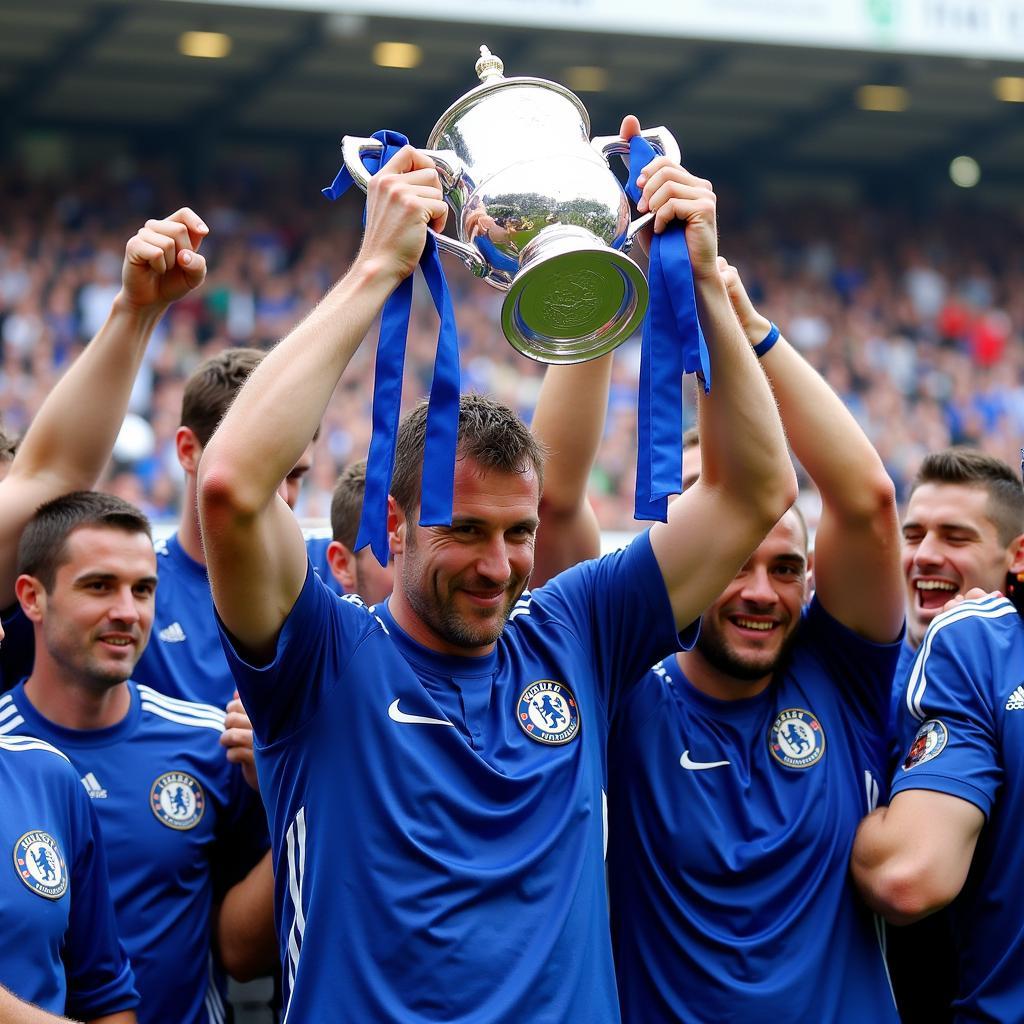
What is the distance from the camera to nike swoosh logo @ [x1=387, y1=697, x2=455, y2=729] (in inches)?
97.9

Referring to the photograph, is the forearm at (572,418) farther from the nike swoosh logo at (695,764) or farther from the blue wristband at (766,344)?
the nike swoosh logo at (695,764)

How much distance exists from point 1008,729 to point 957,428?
13220 mm

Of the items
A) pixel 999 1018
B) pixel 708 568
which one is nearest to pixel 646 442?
pixel 708 568

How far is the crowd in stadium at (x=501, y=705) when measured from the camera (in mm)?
2385

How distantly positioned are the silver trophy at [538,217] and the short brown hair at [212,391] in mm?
1226

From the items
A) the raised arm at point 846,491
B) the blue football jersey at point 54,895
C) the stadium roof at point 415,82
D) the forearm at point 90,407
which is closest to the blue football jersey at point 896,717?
the raised arm at point 846,491

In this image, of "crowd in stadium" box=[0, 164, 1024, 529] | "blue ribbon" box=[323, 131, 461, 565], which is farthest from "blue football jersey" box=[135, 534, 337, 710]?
"crowd in stadium" box=[0, 164, 1024, 529]

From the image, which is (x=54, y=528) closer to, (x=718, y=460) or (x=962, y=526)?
(x=718, y=460)

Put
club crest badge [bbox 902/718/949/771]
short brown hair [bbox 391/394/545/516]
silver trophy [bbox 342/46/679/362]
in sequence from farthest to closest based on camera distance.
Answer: club crest badge [bbox 902/718/949/771] < short brown hair [bbox 391/394/545/516] < silver trophy [bbox 342/46/679/362]

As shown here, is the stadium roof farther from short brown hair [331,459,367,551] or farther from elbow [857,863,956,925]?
elbow [857,863,956,925]

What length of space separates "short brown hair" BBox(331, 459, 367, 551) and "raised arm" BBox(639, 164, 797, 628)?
1.08 metres

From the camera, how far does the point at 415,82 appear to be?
56.1 feet

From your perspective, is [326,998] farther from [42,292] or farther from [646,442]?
[42,292]

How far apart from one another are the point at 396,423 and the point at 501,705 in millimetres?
543
